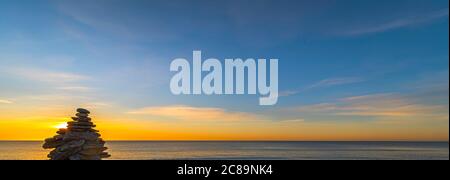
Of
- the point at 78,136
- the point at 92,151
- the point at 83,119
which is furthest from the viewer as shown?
the point at 92,151

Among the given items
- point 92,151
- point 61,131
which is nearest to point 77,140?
point 92,151

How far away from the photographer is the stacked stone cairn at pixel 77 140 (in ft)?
77.4

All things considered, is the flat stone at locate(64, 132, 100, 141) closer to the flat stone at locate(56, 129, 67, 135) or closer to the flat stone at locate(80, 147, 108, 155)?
the flat stone at locate(56, 129, 67, 135)

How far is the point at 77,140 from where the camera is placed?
2366 centimetres

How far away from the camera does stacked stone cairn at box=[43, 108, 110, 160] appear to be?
23.6 metres

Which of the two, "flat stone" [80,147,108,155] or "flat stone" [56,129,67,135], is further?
"flat stone" [56,129,67,135]

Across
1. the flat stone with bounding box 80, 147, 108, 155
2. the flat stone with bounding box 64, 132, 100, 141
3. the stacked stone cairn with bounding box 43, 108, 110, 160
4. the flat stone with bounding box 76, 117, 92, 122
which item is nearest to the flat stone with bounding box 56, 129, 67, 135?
the stacked stone cairn with bounding box 43, 108, 110, 160

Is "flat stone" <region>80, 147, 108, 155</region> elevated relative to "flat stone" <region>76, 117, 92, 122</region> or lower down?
lower down

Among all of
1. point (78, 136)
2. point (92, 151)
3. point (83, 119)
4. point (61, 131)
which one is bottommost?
point (92, 151)

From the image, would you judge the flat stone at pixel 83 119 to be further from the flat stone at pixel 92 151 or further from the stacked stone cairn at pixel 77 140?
the flat stone at pixel 92 151

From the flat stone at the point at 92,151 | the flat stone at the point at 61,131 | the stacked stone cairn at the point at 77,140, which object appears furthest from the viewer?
the flat stone at the point at 61,131

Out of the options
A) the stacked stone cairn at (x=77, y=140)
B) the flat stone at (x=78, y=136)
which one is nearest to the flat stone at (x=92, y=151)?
the stacked stone cairn at (x=77, y=140)

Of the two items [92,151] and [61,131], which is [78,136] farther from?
[61,131]
